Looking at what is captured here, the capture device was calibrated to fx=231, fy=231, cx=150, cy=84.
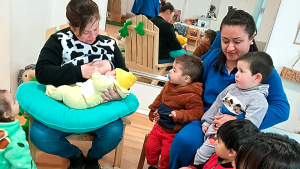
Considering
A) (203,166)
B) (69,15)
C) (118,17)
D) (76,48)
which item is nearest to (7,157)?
(76,48)

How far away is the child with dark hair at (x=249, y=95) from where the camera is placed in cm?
120

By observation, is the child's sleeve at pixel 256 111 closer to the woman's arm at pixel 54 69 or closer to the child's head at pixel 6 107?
the woman's arm at pixel 54 69

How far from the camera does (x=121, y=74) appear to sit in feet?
4.73

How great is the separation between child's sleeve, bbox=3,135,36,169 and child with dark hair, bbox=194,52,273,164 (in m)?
0.89

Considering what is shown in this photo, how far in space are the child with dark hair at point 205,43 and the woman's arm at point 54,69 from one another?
987 millimetres

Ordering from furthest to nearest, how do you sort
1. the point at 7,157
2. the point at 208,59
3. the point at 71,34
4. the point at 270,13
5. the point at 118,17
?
the point at 118,17
the point at 270,13
the point at 208,59
the point at 71,34
the point at 7,157

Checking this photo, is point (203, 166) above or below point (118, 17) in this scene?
below

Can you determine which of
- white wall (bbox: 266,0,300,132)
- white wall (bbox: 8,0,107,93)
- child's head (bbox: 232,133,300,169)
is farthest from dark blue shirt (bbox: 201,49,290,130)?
white wall (bbox: 8,0,107,93)

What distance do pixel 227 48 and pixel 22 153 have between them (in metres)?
1.23

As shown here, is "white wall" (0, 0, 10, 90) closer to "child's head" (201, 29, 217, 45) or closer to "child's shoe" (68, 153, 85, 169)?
"child's shoe" (68, 153, 85, 169)

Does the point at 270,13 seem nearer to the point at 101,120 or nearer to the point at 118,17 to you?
the point at 118,17

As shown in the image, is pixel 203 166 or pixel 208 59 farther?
pixel 208 59

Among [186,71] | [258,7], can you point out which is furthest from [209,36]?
[186,71]

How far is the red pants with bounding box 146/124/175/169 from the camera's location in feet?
4.80
